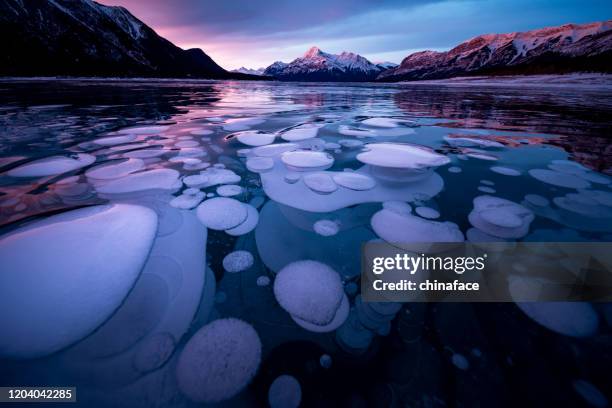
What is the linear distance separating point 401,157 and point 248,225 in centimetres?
185

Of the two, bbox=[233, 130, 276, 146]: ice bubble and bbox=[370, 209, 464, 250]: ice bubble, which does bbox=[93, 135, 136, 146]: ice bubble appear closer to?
bbox=[233, 130, 276, 146]: ice bubble

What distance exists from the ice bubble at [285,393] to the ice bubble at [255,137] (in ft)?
9.45

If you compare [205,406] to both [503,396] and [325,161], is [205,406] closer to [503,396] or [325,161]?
[503,396]

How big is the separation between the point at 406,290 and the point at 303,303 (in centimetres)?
49

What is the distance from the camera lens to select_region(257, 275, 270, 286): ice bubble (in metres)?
1.21

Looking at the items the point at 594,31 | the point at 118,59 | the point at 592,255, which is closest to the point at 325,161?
the point at 592,255

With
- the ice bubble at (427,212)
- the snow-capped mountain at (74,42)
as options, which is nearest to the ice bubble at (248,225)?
the ice bubble at (427,212)

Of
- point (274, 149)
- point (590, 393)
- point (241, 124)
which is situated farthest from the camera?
point (241, 124)

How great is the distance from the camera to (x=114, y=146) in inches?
125

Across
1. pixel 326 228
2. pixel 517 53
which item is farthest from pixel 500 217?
pixel 517 53

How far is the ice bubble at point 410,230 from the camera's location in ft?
4.78

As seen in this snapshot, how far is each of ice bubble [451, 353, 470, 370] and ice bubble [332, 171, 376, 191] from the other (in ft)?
4.36

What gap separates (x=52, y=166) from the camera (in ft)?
7.93

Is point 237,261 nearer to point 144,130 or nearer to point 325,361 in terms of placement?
point 325,361
